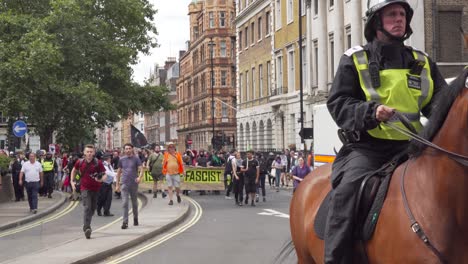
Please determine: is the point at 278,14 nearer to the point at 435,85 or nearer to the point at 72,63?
the point at 72,63

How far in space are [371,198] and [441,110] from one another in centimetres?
78

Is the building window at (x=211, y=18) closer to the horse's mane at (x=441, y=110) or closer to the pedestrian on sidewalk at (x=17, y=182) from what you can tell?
the pedestrian on sidewalk at (x=17, y=182)

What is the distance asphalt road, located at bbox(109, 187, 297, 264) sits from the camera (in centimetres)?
1149

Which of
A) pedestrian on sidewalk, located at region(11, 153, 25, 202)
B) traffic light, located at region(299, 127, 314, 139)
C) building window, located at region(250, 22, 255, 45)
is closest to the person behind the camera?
pedestrian on sidewalk, located at region(11, 153, 25, 202)

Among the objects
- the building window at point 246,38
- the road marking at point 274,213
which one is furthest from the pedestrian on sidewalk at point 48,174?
the building window at point 246,38

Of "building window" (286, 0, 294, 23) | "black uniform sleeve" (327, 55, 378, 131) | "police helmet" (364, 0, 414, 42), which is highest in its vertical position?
"building window" (286, 0, 294, 23)

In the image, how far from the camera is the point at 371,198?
4406 millimetres

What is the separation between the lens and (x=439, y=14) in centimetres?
3534

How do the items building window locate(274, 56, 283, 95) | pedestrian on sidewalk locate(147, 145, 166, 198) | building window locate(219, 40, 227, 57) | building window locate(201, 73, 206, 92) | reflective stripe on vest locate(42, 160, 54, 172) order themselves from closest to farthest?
pedestrian on sidewalk locate(147, 145, 166, 198) < reflective stripe on vest locate(42, 160, 54, 172) < building window locate(274, 56, 283, 95) < building window locate(219, 40, 227, 57) < building window locate(201, 73, 206, 92)

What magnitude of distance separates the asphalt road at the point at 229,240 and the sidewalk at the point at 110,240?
0.42 metres

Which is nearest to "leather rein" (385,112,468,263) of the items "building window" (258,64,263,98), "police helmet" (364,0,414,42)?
"police helmet" (364,0,414,42)

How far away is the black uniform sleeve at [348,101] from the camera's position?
14.0ft

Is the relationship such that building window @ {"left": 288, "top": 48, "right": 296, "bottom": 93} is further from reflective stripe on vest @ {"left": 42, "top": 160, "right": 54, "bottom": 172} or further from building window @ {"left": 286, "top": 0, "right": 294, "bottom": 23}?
reflective stripe on vest @ {"left": 42, "top": 160, "right": 54, "bottom": 172}

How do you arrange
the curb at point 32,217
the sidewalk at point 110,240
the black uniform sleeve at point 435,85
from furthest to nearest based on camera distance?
→ the curb at point 32,217 < the sidewalk at point 110,240 < the black uniform sleeve at point 435,85
